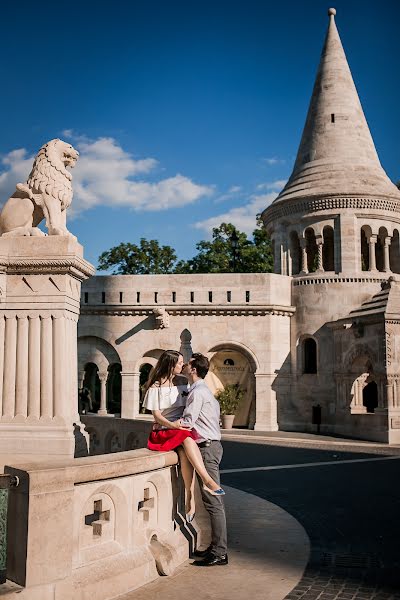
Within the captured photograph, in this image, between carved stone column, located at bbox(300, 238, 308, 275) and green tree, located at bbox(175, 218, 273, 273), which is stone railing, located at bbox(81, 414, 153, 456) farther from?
green tree, located at bbox(175, 218, 273, 273)

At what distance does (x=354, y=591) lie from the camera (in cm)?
454

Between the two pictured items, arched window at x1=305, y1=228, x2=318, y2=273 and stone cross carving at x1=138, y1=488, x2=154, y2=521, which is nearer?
stone cross carving at x1=138, y1=488, x2=154, y2=521

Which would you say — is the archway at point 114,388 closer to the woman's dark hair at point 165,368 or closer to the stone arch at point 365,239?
the stone arch at point 365,239

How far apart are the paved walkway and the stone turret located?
18.4 meters

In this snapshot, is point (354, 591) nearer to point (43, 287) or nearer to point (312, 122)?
point (43, 287)

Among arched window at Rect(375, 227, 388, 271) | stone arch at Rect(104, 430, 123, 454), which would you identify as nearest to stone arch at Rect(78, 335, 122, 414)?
arched window at Rect(375, 227, 388, 271)

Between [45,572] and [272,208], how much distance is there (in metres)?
23.3

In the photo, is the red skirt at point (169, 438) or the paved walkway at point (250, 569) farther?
the red skirt at point (169, 438)

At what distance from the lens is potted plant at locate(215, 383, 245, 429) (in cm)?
2377

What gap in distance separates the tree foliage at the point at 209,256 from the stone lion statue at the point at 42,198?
2961 centimetres

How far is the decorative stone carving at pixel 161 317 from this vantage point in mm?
23828

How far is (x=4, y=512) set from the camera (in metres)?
3.61

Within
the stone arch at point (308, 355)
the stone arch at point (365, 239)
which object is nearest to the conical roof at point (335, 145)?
the stone arch at point (365, 239)

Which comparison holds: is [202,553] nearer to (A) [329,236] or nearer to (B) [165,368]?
(B) [165,368]
